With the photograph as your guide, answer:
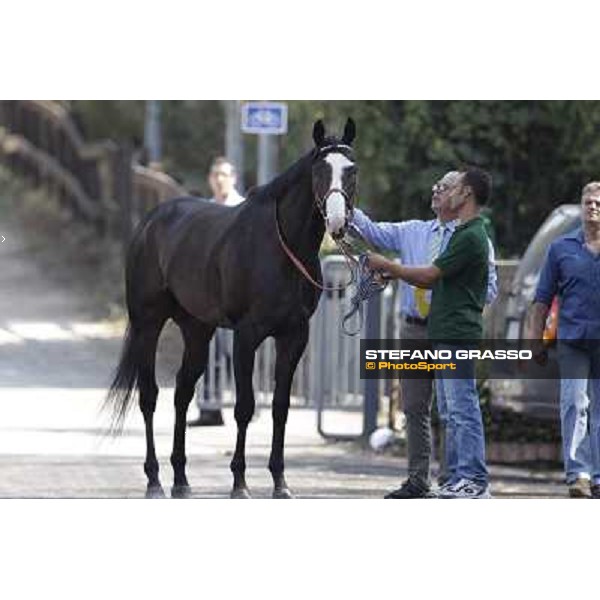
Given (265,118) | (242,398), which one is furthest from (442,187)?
(265,118)

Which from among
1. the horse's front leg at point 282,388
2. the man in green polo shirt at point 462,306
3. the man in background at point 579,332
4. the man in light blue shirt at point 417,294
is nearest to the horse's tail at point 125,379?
the horse's front leg at point 282,388

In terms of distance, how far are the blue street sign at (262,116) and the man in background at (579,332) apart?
2.09m

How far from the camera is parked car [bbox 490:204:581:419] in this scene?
11969 millimetres

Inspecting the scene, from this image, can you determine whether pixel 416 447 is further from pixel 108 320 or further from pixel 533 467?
pixel 108 320

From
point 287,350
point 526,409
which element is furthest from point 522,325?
point 287,350

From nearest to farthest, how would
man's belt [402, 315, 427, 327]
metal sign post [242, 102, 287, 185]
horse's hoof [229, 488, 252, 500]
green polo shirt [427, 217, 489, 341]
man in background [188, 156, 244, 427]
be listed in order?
green polo shirt [427, 217, 489, 341]
horse's hoof [229, 488, 252, 500]
man's belt [402, 315, 427, 327]
metal sign post [242, 102, 287, 185]
man in background [188, 156, 244, 427]

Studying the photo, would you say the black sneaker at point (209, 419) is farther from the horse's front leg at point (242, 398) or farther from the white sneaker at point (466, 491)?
the white sneaker at point (466, 491)

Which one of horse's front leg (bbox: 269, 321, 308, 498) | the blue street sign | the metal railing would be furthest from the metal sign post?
the metal railing

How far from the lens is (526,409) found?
12328mm

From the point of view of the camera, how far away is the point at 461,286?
33.5ft

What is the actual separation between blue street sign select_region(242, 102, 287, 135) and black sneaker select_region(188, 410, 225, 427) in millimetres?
1554

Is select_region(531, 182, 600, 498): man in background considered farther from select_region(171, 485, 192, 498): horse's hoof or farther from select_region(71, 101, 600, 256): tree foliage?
select_region(71, 101, 600, 256): tree foliage

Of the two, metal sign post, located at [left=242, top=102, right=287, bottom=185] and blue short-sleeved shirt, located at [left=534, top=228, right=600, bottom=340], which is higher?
metal sign post, located at [left=242, top=102, right=287, bottom=185]

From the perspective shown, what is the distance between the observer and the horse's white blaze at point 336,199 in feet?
31.6
